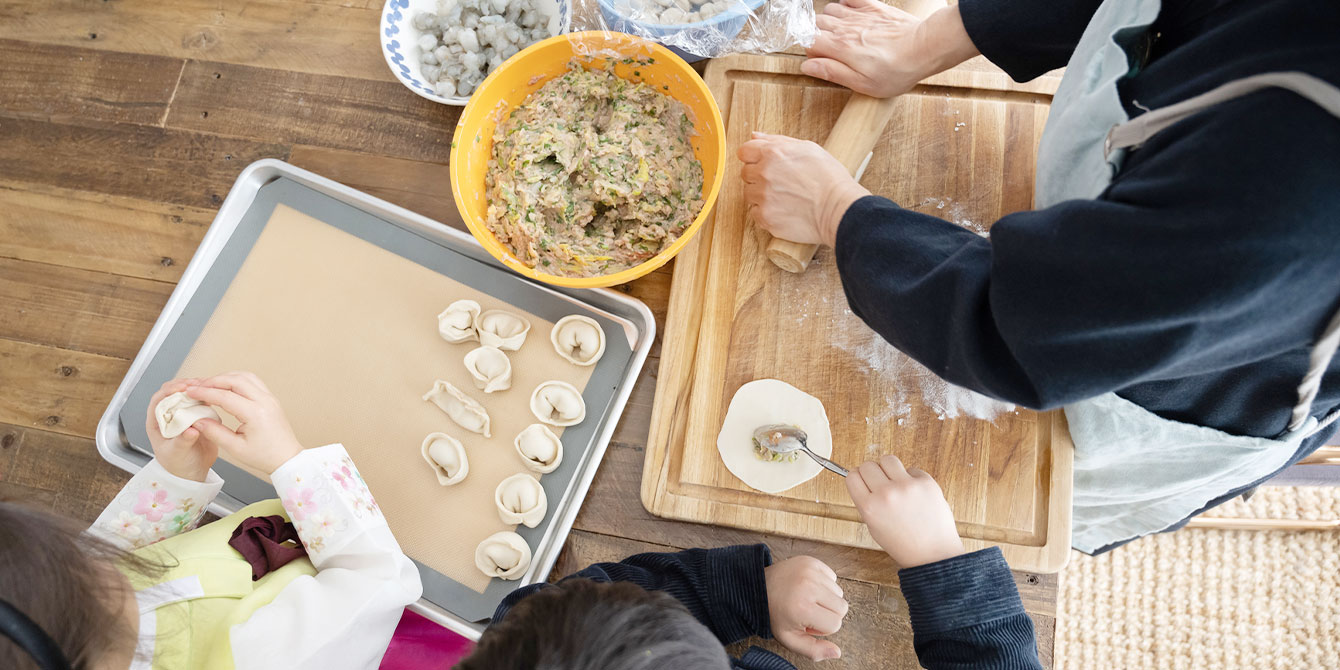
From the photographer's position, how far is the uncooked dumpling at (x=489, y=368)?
96 centimetres

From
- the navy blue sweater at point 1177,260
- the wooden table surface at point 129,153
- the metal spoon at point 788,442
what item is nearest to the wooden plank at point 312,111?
the wooden table surface at point 129,153

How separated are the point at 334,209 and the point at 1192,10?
1.04 meters

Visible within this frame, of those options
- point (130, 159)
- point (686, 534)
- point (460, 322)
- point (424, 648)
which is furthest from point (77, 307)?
point (686, 534)

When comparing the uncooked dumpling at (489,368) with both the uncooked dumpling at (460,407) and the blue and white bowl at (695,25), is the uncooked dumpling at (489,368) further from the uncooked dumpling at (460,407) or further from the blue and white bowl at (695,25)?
the blue and white bowl at (695,25)

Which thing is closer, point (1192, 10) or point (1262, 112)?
point (1262, 112)

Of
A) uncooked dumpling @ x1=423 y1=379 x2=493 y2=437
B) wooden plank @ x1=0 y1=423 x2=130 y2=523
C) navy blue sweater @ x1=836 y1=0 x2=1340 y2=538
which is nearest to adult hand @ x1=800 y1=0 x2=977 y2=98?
A: navy blue sweater @ x1=836 y1=0 x2=1340 y2=538

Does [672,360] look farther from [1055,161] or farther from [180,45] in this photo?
[180,45]

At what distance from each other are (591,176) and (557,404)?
11.8 inches

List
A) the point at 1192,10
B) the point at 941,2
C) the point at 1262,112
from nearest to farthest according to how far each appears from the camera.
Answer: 1. the point at 1262,112
2. the point at 1192,10
3. the point at 941,2

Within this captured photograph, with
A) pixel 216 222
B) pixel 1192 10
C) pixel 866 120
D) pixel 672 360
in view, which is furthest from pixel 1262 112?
pixel 216 222

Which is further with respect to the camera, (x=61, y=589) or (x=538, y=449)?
(x=538, y=449)

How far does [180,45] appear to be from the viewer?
1.19m

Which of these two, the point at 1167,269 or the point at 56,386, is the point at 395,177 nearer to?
the point at 56,386

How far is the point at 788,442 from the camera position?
0.87 m
